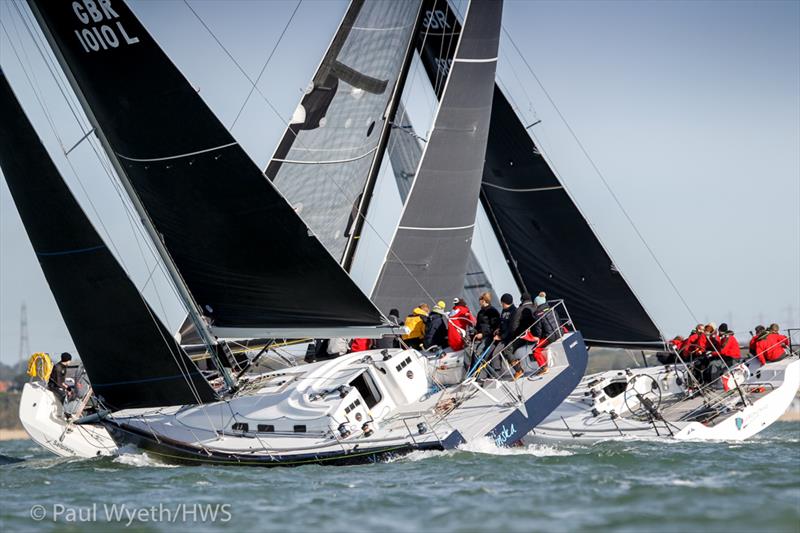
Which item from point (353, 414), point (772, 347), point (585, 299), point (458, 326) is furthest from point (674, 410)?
point (353, 414)

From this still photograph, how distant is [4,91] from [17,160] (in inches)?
37.9

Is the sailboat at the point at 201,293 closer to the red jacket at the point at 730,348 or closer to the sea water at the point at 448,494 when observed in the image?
the sea water at the point at 448,494

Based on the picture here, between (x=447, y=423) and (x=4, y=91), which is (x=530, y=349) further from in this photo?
(x=4, y=91)

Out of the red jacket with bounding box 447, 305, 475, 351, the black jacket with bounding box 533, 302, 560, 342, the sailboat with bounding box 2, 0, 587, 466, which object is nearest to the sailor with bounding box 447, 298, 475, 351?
the red jacket with bounding box 447, 305, 475, 351

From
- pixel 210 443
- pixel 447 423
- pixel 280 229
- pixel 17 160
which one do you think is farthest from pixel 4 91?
pixel 447 423

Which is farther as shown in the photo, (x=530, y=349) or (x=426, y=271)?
(x=426, y=271)

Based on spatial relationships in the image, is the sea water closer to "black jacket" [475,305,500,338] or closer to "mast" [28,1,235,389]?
"mast" [28,1,235,389]

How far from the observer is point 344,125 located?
20.9 metres

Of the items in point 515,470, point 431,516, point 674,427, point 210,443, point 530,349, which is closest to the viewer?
point 431,516

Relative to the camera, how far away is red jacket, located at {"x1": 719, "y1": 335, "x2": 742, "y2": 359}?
772 inches

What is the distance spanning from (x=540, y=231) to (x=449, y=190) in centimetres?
201

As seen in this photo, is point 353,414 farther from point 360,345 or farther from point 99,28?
point 99,28

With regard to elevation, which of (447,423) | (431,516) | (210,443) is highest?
(431,516)

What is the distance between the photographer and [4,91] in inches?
623
